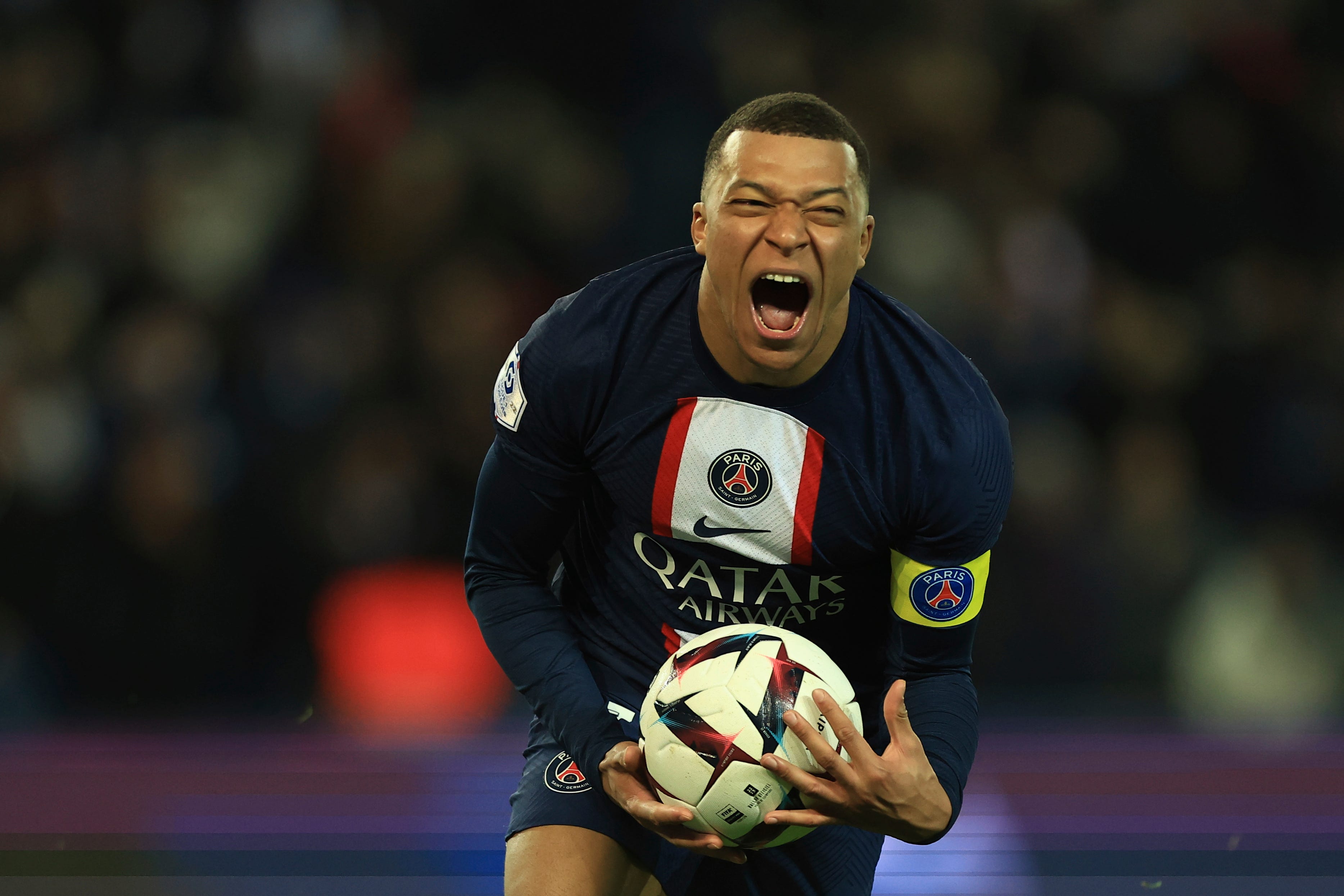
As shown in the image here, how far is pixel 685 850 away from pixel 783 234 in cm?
116

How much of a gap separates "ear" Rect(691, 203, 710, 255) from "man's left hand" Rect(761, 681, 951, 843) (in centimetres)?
84

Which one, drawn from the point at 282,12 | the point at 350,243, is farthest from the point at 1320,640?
the point at 282,12

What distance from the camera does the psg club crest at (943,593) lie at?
2.35 meters

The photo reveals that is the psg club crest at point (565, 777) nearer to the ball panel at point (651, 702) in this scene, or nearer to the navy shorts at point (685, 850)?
the navy shorts at point (685, 850)

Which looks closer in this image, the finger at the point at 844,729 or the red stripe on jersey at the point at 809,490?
the finger at the point at 844,729

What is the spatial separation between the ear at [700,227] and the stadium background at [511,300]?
8.55 ft

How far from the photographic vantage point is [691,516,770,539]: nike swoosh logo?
7.78 ft

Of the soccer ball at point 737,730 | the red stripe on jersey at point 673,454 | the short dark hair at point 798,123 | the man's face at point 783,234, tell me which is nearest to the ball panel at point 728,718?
the soccer ball at point 737,730

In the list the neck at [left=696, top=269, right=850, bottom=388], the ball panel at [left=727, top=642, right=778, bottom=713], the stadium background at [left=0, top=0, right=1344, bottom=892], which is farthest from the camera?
the stadium background at [left=0, top=0, right=1344, bottom=892]

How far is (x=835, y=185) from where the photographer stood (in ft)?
7.29

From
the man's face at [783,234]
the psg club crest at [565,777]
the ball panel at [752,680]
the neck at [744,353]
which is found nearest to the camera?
the ball panel at [752,680]

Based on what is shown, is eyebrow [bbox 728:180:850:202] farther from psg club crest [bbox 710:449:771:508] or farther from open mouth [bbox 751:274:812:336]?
psg club crest [bbox 710:449:771:508]

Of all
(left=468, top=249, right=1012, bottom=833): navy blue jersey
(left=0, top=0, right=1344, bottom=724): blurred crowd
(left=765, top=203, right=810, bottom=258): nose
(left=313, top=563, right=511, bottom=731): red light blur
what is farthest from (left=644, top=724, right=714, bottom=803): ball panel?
(left=0, top=0, right=1344, bottom=724): blurred crowd


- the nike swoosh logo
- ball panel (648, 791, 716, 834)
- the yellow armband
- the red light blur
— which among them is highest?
the nike swoosh logo
